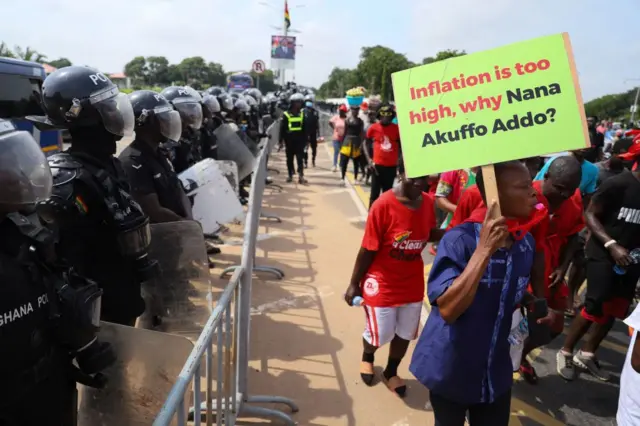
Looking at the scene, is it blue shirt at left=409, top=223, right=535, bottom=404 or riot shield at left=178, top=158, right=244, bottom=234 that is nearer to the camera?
blue shirt at left=409, top=223, right=535, bottom=404

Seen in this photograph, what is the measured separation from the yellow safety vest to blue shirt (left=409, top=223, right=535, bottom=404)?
8894 millimetres

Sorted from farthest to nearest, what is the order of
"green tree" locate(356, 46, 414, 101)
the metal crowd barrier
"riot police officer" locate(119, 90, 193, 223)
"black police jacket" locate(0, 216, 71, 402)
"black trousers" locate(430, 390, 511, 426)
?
1. "green tree" locate(356, 46, 414, 101)
2. "riot police officer" locate(119, 90, 193, 223)
3. "black trousers" locate(430, 390, 511, 426)
4. the metal crowd barrier
5. "black police jacket" locate(0, 216, 71, 402)

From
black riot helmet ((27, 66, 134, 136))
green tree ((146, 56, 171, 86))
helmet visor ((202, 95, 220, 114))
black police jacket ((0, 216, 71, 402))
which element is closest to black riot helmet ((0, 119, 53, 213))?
black police jacket ((0, 216, 71, 402))

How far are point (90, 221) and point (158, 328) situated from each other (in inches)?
37.7

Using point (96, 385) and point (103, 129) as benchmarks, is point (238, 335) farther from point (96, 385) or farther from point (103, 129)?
point (103, 129)

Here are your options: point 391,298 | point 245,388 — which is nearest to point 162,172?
point 245,388

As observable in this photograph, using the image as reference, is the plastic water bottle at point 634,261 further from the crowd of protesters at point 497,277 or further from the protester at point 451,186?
the protester at point 451,186

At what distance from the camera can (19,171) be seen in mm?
1499

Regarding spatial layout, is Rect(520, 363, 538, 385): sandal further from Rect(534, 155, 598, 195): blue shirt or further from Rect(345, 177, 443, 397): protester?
Rect(534, 155, 598, 195): blue shirt

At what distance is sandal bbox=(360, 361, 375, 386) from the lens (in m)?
3.70

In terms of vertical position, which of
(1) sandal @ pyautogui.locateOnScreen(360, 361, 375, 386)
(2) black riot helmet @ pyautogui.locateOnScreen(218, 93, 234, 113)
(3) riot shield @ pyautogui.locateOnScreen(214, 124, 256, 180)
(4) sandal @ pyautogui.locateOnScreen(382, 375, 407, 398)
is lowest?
(4) sandal @ pyautogui.locateOnScreen(382, 375, 407, 398)

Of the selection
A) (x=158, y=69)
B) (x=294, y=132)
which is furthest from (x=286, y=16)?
(x=158, y=69)

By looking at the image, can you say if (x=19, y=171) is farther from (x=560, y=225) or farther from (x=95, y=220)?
(x=560, y=225)

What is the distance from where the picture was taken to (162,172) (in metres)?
3.34
